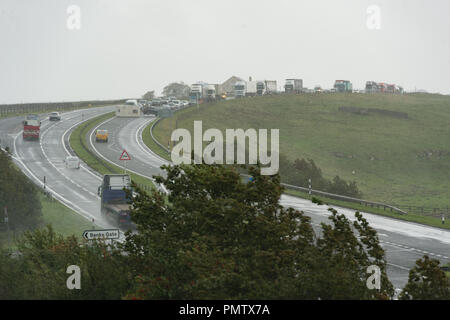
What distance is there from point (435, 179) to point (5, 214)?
54.3m

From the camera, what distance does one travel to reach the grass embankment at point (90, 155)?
53.5 meters

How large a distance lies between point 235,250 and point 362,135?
80670 millimetres

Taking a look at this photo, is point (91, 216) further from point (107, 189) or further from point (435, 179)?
point (435, 179)

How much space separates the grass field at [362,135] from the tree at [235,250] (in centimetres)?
4706

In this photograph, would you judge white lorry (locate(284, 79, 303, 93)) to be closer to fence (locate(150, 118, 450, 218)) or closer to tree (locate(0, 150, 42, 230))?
fence (locate(150, 118, 450, 218))

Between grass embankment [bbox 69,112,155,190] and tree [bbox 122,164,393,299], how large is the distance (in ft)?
87.7

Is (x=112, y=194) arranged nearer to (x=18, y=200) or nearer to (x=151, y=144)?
(x=18, y=200)

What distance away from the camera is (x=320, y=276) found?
12.4 m

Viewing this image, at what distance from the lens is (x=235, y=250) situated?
13891 millimetres

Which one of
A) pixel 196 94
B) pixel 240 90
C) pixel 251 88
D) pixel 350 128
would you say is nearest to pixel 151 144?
pixel 350 128

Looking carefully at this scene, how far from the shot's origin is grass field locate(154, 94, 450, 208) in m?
70.2

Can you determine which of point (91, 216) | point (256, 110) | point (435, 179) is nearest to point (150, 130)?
point (256, 110)

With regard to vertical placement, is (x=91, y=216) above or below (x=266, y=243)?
below

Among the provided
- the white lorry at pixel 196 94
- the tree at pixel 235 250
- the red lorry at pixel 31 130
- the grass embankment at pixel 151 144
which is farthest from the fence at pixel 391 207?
the white lorry at pixel 196 94
